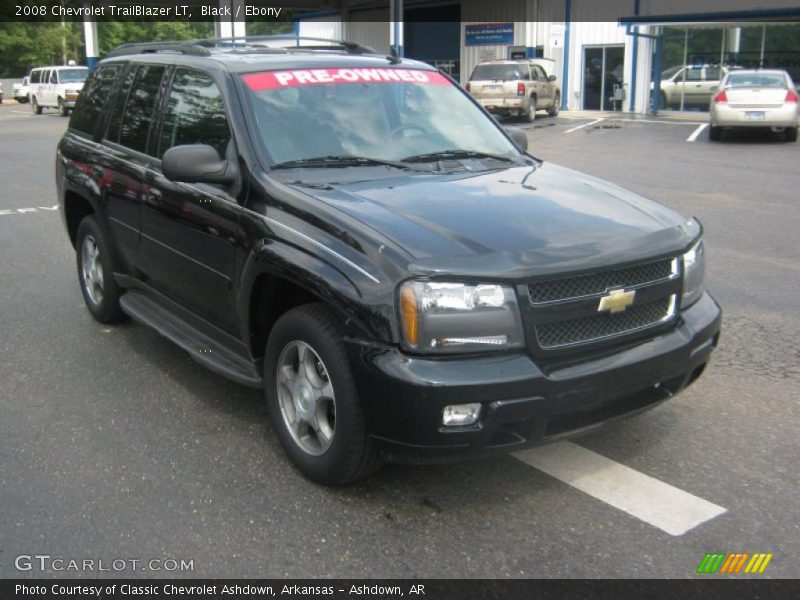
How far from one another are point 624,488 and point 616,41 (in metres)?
29.2

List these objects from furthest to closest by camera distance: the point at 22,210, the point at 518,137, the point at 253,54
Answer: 1. the point at 22,210
2. the point at 518,137
3. the point at 253,54

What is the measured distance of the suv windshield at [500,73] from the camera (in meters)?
25.8

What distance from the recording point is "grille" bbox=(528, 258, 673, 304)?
323 cm

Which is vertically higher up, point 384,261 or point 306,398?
point 384,261

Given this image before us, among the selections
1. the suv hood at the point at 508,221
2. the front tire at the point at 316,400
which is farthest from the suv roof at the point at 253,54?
the front tire at the point at 316,400

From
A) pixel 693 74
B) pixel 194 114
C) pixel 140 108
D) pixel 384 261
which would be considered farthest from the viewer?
pixel 693 74

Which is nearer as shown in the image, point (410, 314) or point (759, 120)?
point (410, 314)

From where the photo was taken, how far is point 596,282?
3340mm

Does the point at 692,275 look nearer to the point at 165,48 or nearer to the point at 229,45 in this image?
the point at 229,45

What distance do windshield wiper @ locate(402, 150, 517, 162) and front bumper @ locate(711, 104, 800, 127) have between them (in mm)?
16075

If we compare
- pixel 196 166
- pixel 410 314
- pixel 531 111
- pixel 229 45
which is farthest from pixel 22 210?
pixel 531 111

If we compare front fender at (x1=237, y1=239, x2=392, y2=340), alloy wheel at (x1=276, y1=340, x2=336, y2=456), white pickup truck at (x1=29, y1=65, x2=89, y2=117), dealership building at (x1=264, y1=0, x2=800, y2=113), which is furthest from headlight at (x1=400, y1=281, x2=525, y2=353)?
white pickup truck at (x1=29, y1=65, x2=89, y2=117)

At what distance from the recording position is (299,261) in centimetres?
353
